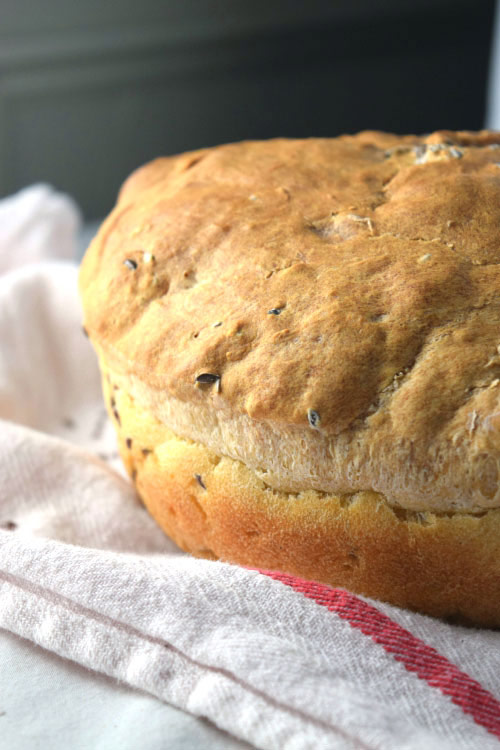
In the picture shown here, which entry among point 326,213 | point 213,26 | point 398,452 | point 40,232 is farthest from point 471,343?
point 213,26

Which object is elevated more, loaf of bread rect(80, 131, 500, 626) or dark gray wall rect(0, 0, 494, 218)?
loaf of bread rect(80, 131, 500, 626)

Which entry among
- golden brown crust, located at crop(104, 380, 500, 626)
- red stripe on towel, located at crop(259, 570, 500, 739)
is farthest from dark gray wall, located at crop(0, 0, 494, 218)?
red stripe on towel, located at crop(259, 570, 500, 739)

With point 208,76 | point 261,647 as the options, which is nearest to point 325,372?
point 261,647

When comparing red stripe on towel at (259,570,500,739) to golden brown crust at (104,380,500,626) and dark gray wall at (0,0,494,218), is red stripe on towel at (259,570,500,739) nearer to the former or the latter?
golden brown crust at (104,380,500,626)

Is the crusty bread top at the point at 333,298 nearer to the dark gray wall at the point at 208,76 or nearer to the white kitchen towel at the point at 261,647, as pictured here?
the white kitchen towel at the point at 261,647

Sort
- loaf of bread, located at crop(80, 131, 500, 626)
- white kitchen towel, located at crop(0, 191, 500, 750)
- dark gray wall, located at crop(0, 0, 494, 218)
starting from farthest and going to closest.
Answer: dark gray wall, located at crop(0, 0, 494, 218), loaf of bread, located at crop(80, 131, 500, 626), white kitchen towel, located at crop(0, 191, 500, 750)

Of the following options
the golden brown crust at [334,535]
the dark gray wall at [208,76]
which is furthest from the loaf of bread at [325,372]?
the dark gray wall at [208,76]

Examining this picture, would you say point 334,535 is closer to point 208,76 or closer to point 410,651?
point 410,651

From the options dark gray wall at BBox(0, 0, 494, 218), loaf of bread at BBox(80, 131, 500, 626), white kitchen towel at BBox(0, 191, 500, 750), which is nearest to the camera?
white kitchen towel at BBox(0, 191, 500, 750)
